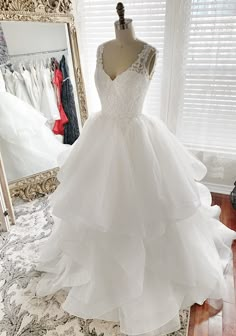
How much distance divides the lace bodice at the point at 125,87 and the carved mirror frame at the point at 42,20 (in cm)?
83

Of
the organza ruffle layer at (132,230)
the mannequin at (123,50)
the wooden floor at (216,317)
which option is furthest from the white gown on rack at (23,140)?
the wooden floor at (216,317)

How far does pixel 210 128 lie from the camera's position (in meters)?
1.90

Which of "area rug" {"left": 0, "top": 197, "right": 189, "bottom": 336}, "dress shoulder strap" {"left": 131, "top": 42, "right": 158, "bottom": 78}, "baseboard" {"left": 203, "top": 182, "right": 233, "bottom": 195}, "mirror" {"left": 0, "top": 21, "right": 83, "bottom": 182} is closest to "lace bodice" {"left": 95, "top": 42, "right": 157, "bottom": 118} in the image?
"dress shoulder strap" {"left": 131, "top": 42, "right": 158, "bottom": 78}

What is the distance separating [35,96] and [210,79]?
1.25 metres

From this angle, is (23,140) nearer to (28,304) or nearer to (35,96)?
(35,96)

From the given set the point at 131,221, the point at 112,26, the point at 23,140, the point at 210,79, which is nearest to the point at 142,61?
the point at 131,221

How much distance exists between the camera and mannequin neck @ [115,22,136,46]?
3.63ft

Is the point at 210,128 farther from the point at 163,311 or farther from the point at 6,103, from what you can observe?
the point at 6,103

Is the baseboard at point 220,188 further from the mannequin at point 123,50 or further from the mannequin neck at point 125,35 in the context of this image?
the mannequin neck at point 125,35

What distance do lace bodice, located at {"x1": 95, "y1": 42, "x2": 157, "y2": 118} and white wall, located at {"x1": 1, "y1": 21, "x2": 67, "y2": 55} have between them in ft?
2.66

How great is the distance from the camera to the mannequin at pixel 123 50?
1104 millimetres

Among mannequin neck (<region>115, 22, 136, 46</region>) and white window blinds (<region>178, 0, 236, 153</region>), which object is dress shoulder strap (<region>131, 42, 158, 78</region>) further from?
white window blinds (<region>178, 0, 236, 153</region>)

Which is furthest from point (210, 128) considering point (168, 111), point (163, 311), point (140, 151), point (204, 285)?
point (163, 311)

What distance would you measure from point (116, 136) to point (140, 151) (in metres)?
0.13
